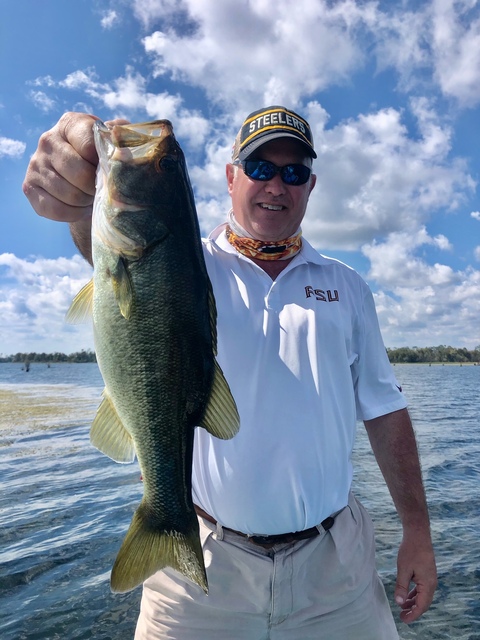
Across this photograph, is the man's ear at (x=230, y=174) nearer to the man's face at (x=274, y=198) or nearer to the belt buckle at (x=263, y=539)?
the man's face at (x=274, y=198)

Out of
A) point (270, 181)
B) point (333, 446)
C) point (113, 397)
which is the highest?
point (270, 181)

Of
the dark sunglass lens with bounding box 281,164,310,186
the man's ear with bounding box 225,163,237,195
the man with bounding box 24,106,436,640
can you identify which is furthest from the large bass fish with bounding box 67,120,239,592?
the man's ear with bounding box 225,163,237,195

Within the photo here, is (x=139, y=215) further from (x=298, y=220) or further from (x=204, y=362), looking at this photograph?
(x=298, y=220)

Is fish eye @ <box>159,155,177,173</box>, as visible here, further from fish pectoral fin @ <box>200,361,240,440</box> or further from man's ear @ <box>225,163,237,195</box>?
man's ear @ <box>225,163,237,195</box>

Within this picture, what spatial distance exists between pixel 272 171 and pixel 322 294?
84 cm

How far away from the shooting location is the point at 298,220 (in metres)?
3.30

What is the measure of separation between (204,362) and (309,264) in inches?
55.3

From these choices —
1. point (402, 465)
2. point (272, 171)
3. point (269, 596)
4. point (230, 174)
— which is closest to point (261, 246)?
point (272, 171)

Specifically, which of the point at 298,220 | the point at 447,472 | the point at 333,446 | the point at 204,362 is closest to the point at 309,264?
the point at 298,220

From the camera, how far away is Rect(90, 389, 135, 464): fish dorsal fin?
218 centimetres

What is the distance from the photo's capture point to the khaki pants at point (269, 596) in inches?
106

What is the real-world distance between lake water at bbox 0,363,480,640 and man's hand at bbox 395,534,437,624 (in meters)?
2.49

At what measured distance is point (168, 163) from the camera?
216 centimetres

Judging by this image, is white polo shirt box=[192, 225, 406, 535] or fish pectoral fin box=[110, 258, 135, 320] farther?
white polo shirt box=[192, 225, 406, 535]
